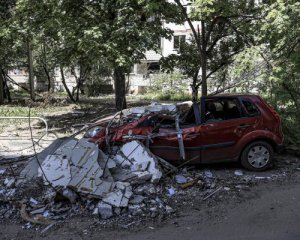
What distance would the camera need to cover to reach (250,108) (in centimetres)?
780

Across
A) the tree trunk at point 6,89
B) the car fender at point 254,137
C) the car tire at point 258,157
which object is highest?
the tree trunk at point 6,89

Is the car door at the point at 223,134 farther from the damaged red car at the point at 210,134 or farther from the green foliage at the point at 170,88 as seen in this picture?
the green foliage at the point at 170,88

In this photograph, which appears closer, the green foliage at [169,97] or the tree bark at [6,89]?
the green foliage at [169,97]

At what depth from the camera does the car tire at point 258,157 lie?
767cm

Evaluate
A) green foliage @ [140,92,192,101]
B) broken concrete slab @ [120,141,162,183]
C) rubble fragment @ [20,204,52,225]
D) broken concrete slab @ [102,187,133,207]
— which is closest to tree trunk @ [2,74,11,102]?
green foliage @ [140,92,192,101]

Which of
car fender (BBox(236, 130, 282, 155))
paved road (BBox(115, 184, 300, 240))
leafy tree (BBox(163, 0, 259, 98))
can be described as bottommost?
paved road (BBox(115, 184, 300, 240))

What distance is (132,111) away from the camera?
8328 mm

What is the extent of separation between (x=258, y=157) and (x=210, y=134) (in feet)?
3.50

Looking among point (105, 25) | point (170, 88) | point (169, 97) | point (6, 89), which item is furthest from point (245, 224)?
point (6, 89)

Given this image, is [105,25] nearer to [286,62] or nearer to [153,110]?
[153,110]

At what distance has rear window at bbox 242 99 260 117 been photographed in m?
7.73

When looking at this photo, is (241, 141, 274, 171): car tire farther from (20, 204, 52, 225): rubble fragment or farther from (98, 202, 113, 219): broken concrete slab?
(20, 204, 52, 225): rubble fragment

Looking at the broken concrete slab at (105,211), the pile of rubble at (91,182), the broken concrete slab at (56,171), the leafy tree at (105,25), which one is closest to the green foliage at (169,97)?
the leafy tree at (105,25)

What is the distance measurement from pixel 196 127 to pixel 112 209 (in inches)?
106
